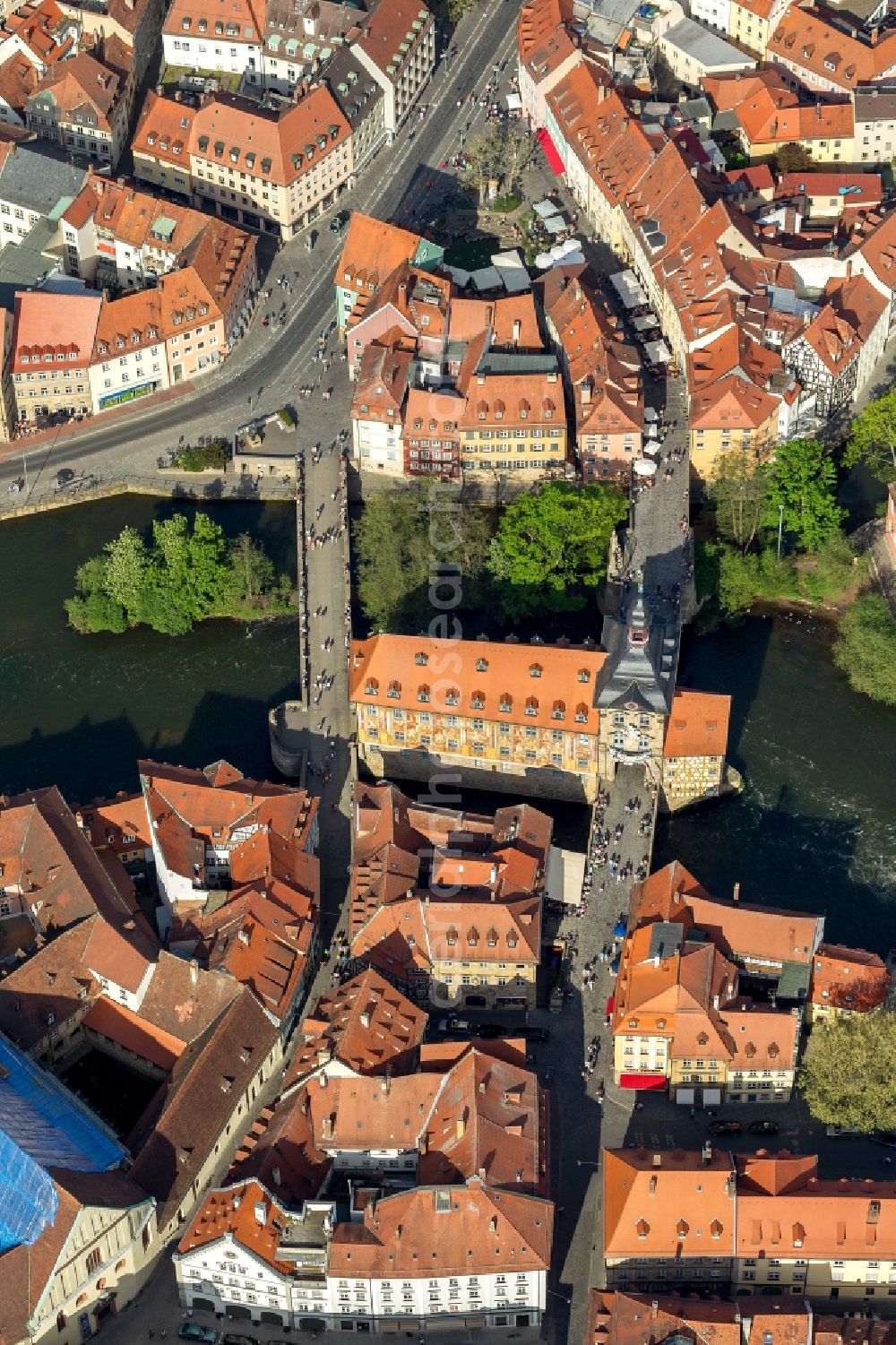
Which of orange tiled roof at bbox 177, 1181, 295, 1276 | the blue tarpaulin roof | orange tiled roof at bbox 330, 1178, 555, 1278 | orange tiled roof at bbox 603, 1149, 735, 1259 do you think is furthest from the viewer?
orange tiled roof at bbox 603, 1149, 735, 1259

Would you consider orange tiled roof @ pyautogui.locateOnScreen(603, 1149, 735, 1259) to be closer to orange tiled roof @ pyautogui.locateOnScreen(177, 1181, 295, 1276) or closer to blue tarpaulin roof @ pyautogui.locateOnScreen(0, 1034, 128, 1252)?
orange tiled roof @ pyautogui.locateOnScreen(177, 1181, 295, 1276)

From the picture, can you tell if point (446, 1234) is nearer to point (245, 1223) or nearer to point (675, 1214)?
point (245, 1223)

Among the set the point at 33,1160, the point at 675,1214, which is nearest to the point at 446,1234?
the point at 675,1214

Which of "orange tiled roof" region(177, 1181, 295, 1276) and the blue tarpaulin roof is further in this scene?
the blue tarpaulin roof

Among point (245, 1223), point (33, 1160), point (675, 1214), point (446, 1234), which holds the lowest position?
point (446, 1234)

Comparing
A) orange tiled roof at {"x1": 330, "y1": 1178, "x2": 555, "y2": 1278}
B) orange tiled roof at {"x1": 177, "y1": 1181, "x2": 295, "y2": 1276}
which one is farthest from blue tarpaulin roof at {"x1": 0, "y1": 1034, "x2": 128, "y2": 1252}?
orange tiled roof at {"x1": 330, "y1": 1178, "x2": 555, "y2": 1278}

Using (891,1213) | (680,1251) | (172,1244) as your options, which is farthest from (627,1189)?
(172,1244)

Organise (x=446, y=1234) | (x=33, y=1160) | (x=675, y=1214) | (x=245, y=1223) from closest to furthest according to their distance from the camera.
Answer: (x=446, y=1234) → (x=245, y=1223) → (x=675, y=1214) → (x=33, y=1160)

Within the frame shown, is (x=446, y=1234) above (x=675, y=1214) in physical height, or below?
below

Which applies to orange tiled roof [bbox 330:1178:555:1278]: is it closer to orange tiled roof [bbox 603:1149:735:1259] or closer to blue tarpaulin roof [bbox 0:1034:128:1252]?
orange tiled roof [bbox 603:1149:735:1259]

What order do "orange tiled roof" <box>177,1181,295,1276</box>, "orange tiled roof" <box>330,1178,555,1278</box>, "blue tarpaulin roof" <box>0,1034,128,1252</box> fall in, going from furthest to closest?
"blue tarpaulin roof" <box>0,1034,128,1252</box>
"orange tiled roof" <box>177,1181,295,1276</box>
"orange tiled roof" <box>330,1178,555,1278</box>

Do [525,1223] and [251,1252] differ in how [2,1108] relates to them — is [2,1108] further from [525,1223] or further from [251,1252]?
[525,1223]
